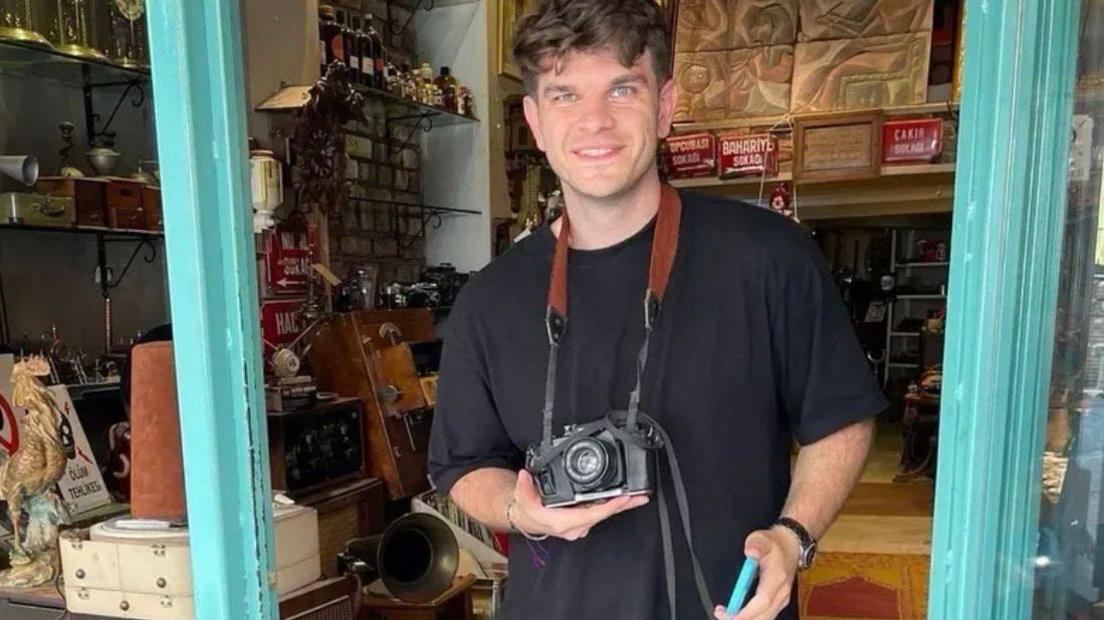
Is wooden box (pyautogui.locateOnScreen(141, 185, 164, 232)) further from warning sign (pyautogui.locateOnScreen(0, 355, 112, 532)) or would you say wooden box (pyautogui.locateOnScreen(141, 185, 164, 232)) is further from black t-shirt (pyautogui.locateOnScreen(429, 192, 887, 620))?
black t-shirt (pyautogui.locateOnScreen(429, 192, 887, 620))

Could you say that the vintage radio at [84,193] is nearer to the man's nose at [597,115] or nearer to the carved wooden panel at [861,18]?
the man's nose at [597,115]

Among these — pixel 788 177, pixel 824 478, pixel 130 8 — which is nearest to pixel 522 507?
pixel 824 478

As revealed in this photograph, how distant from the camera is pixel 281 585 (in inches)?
49.1

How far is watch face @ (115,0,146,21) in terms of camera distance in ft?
4.50

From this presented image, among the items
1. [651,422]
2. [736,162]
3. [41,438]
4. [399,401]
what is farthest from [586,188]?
[736,162]

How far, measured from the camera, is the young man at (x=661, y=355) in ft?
3.22

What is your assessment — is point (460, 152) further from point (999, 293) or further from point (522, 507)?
point (999, 293)

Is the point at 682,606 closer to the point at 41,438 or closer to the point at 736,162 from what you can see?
the point at 41,438

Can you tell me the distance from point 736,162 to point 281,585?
4054mm

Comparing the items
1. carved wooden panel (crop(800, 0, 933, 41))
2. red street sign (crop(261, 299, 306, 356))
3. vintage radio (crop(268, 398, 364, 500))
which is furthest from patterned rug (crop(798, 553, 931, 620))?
carved wooden panel (crop(800, 0, 933, 41))

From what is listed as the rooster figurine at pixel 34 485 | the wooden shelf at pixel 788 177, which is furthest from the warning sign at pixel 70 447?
the wooden shelf at pixel 788 177

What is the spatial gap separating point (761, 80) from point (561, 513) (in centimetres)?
455

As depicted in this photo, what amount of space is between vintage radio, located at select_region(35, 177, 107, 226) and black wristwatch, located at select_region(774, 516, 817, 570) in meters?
1.66

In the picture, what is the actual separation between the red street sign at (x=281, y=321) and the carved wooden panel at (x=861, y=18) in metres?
3.52
